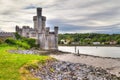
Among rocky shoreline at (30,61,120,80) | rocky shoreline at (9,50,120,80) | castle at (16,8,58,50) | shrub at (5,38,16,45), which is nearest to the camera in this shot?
rocky shoreline at (30,61,120,80)

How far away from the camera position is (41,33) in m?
99.2

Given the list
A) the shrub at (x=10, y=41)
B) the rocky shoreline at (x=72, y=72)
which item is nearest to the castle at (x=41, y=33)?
the shrub at (x=10, y=41)

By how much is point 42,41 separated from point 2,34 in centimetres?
1692

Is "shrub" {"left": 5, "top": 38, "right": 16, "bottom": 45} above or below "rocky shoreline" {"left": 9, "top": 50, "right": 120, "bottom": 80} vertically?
above

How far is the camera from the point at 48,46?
98438 mm

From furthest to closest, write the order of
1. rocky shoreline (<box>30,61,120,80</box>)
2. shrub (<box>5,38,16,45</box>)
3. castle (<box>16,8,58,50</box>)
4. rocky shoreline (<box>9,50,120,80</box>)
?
castle (<box>16,8,58,50</box>) < shrub (<box>5,38,16,45</box>) < rocky shoreline (<box>9,50,120,80</box>) < rocky shoreline (<box>30,61,120,80</box>)

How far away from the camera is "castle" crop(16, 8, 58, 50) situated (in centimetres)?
9856

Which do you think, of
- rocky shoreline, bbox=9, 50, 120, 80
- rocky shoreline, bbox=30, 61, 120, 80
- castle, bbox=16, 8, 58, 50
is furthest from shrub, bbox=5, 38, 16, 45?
rocky shoreline, bbox=30, 61, 120, 80

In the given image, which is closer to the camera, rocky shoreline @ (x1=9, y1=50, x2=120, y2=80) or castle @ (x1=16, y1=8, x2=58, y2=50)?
rocky shoreline @ (x1=9, y1=50, x2=120, y2=80)

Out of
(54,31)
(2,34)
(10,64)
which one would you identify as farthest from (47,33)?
(10,64)

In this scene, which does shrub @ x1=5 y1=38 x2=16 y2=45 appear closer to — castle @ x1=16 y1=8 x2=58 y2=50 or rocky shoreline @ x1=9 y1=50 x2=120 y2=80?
castle @ x1=16 y1=8 x2=58 y2=50

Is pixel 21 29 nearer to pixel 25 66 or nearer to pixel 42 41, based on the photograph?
pixel 42 41

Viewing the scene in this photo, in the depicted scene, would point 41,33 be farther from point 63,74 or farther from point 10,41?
point 63,74

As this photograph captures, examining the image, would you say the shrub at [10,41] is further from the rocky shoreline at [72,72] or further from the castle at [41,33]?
the rocky shoreline at [72,72]
